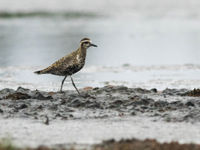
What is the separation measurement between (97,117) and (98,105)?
0.99 m

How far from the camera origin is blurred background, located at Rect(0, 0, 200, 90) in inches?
800

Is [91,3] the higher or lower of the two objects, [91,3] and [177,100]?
the higher

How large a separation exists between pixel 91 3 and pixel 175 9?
8846 mm

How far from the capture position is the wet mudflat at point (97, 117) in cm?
1049

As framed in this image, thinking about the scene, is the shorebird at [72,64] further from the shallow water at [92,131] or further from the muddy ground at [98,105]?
the shallow water at [92,131]

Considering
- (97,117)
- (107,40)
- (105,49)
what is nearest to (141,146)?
(97,117)

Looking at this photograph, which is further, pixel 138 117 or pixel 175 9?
pixel 175 9

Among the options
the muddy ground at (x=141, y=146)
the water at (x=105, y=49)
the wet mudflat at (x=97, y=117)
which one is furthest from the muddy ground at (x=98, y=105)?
the muddy ground at (x=141, y=146)

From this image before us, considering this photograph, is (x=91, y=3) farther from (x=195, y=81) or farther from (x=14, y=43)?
(x=195, y=81)

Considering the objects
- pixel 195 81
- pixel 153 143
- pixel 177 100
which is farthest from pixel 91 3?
pixel 153 143

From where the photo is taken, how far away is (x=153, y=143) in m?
9.62

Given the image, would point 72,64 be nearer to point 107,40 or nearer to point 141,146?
point 141,146

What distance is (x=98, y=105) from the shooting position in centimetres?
1338

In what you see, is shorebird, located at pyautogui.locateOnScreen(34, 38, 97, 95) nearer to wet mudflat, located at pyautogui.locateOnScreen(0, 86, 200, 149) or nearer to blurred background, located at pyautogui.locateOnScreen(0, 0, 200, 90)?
wet mudflat, located at pyautogui.locateOnScreen(0, 86, 200, 149)
